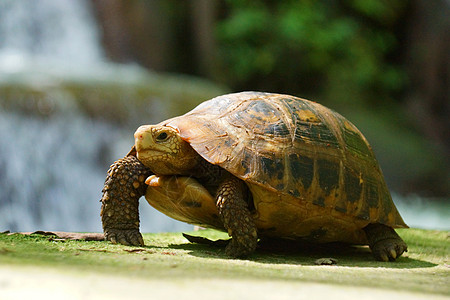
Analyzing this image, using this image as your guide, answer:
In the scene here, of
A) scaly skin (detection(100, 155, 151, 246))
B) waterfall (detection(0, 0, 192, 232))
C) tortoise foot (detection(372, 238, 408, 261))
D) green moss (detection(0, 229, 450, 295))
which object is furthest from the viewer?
waterfall (detection(0, 0, 192, 232))

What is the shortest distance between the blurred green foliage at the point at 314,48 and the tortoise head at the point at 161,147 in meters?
9.79

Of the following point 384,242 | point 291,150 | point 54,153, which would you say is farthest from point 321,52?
point 291,150

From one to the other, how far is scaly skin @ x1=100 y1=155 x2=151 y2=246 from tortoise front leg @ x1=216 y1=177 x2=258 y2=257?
60cm

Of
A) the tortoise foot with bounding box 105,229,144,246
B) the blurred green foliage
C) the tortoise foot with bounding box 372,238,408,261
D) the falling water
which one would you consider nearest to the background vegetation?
the blurred green foliage

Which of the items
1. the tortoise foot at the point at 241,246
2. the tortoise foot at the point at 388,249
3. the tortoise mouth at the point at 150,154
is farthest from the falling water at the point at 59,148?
the tortoise foot at the point at 241,246

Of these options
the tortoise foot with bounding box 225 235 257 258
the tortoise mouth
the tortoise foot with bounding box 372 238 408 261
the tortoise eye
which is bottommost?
the tortoise foot with bounding box 372 238 408 261

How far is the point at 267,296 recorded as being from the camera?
5.18ft

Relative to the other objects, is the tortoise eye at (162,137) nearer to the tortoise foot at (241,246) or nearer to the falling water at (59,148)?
the tortoise foot at (241,246)

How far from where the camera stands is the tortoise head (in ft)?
9.55

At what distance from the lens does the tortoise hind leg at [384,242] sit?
3244 millimetres

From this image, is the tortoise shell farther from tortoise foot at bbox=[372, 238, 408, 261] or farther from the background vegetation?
the background vegetation

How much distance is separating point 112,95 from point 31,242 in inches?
220

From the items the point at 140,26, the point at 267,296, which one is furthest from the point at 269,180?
the point at 140,26

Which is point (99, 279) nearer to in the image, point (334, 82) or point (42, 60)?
point (42, 60)
